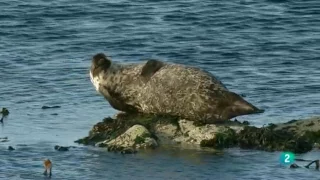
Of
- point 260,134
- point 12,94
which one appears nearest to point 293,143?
point 260,134

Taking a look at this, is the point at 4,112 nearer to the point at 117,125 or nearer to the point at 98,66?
the point at 98,66

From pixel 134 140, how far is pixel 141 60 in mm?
6968

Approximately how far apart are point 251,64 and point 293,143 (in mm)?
6735

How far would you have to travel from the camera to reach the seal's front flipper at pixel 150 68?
50.5 feet

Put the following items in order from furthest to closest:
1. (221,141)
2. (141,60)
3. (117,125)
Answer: (141,60), (117,125), (221,141)

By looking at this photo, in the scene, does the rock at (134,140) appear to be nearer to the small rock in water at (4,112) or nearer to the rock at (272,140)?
the rock at (272,140)

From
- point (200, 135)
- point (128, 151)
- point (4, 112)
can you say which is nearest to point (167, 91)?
point (200, 135)

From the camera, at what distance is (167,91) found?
15.0 m

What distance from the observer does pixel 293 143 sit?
1371 cm

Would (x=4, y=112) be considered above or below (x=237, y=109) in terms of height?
below

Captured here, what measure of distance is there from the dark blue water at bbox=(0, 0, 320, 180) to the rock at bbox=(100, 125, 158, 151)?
0.25 metres

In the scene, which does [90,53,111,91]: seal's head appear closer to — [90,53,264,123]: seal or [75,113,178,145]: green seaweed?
[90,53,264,123]: seal

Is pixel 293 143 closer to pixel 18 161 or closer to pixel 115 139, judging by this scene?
pixel 115 139

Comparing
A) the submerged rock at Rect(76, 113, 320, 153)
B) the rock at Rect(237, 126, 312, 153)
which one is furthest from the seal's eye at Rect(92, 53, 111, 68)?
the rock at Rect(237, 126, 312, 153)
